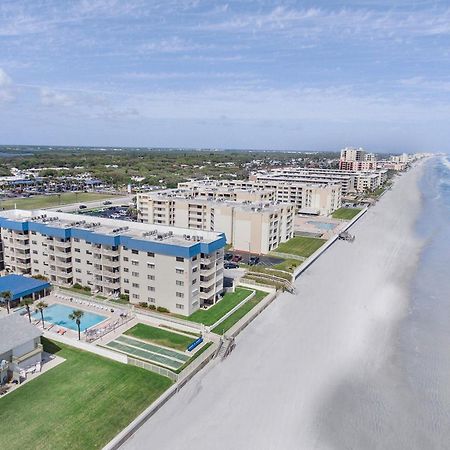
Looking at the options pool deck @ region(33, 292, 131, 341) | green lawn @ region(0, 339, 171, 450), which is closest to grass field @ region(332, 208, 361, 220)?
pool deck @ region(33, 292, 131, 341)

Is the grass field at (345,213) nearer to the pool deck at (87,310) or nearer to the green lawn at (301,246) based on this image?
the green lawn at (301,246)

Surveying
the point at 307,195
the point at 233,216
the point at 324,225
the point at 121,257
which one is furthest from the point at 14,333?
the point at 307,195

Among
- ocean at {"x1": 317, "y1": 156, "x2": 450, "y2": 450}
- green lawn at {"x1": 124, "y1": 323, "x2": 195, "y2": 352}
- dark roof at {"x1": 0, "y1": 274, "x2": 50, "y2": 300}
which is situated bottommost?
ocean at {"x1": 317, "y1": 156, "x2": 450, "y2": 450}

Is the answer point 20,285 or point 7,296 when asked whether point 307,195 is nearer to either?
point 20,285

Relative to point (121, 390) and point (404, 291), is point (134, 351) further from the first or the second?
point (404, 291)

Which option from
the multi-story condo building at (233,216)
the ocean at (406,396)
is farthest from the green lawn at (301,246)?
the ocean at (406,396)

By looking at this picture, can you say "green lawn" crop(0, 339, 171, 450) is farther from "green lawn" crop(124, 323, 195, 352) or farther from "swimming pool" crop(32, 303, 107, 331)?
"swimming pool" crop(32, 303, 107, 331)

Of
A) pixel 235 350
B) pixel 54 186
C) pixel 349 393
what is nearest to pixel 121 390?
pixel 235 350
